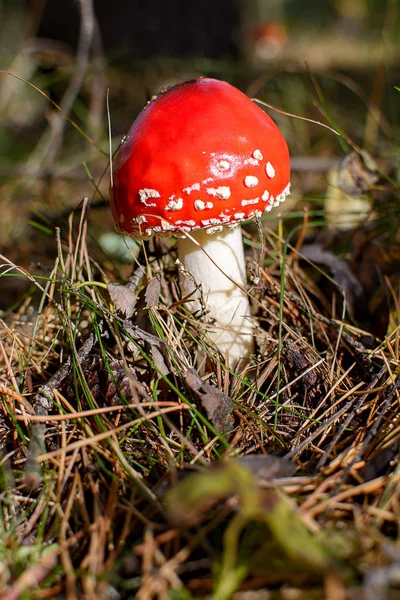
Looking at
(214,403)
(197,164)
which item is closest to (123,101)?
(197,164)

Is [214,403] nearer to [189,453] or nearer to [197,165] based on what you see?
[189,453]

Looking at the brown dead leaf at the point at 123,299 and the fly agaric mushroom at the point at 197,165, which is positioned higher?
the fly agaric mushroom at the point at 197,165

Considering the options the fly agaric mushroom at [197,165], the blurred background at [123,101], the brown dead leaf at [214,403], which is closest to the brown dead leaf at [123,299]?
A: the fly agaric mushroom at [197,165]

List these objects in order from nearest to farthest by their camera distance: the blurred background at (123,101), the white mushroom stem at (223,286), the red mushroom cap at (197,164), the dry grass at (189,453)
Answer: the dry grass at (189,453) < the red mushroom cap at (197,164) < the white mushroom stem at (223,286) < the blurred background at (123,101)

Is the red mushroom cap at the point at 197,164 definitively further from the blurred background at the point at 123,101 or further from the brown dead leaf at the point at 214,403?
the blurred background at the point at 123,101

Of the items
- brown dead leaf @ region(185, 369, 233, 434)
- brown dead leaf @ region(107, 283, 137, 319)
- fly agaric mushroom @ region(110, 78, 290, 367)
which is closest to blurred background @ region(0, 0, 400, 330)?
brown dead leaf @ region(107, 283, 137, 319)

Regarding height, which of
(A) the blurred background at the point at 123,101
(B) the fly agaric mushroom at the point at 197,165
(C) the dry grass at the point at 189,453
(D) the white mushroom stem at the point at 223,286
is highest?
(A) the blurred background at the point at 123,101

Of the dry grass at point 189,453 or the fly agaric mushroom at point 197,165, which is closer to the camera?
the dry grass at point 189,453

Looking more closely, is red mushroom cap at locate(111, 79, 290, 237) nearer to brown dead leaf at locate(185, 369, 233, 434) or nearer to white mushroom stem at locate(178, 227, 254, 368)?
white mushroom stem at locate(178, 227, 254, 368)

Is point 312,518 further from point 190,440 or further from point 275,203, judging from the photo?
point 275,203
